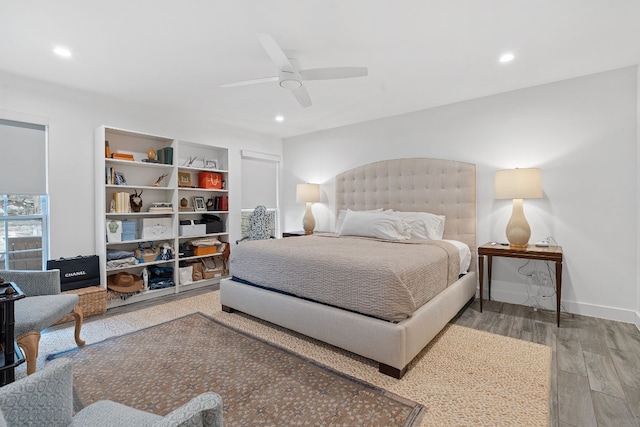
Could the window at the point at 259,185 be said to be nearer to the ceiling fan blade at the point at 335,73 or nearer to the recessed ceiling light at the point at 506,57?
the ceiling fan blade at the point at 335,73

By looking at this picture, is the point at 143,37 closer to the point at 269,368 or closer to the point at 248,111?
the point at 248,111

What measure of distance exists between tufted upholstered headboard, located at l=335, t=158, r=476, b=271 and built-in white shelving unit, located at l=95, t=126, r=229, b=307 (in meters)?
2.12

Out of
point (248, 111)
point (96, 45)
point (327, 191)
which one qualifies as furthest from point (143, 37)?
point (327, 191)

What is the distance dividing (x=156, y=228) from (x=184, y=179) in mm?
875

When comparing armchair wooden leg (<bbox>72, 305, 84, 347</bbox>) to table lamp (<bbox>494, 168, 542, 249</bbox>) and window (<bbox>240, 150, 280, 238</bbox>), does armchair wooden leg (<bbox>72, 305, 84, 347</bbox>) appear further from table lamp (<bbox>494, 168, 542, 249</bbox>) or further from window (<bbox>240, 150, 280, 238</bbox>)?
table lamp (<bbox>494, 168, 542, 249</bbox>)

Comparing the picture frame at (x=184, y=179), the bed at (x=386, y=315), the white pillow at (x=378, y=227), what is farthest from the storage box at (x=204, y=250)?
the white pillow at (x=378, y=227)

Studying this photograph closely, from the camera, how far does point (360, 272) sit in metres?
2.23

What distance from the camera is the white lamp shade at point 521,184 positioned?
121 inches

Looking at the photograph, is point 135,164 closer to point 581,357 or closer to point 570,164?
point 581,357

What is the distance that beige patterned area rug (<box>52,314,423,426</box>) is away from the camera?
5.64 ft

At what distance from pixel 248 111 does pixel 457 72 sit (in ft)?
8.87

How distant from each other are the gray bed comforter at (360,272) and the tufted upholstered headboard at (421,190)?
0.78 m

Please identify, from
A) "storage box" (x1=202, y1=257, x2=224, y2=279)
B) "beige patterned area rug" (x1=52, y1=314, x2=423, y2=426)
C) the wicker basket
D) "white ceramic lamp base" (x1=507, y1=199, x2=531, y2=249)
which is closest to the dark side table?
"beige patterned area rug" (x1=52, y1=314, x2=423, y2=426)

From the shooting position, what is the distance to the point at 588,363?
2.22 m
